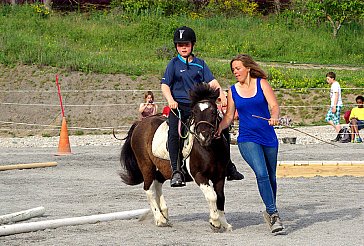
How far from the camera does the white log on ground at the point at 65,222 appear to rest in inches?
343

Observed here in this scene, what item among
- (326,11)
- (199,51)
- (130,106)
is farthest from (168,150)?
(326,11)

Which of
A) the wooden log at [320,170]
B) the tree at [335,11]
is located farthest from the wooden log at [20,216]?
the tree at [335,11]

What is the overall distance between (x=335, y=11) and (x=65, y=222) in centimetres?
3220

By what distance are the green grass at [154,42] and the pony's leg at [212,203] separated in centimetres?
2046

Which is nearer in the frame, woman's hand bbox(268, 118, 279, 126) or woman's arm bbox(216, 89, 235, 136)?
woman's hand bbox(268, 118, 279, 126)

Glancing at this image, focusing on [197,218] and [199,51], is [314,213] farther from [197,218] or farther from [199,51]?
[199,51]

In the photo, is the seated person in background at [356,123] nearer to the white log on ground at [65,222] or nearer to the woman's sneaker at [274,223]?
the white log on ground at [65,222]

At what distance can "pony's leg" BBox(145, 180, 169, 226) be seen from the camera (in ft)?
31.8

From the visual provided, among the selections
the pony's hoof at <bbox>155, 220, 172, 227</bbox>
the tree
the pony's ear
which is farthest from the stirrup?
the tree

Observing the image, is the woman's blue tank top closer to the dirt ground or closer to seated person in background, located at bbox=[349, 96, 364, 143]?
the dirt ground

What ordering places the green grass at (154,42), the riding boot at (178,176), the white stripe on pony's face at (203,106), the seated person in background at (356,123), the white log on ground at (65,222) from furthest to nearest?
1. the green grass at (154,42)
2. the seated person in background at (356,123)
3. the riding boot at (178,176)
4. the white stripe on pony's face at (203,106)
5. the white log on ground at (65,222)

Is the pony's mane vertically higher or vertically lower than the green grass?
higher

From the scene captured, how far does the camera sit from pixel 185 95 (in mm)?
9484

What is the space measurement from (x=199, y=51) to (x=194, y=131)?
26974 mm
